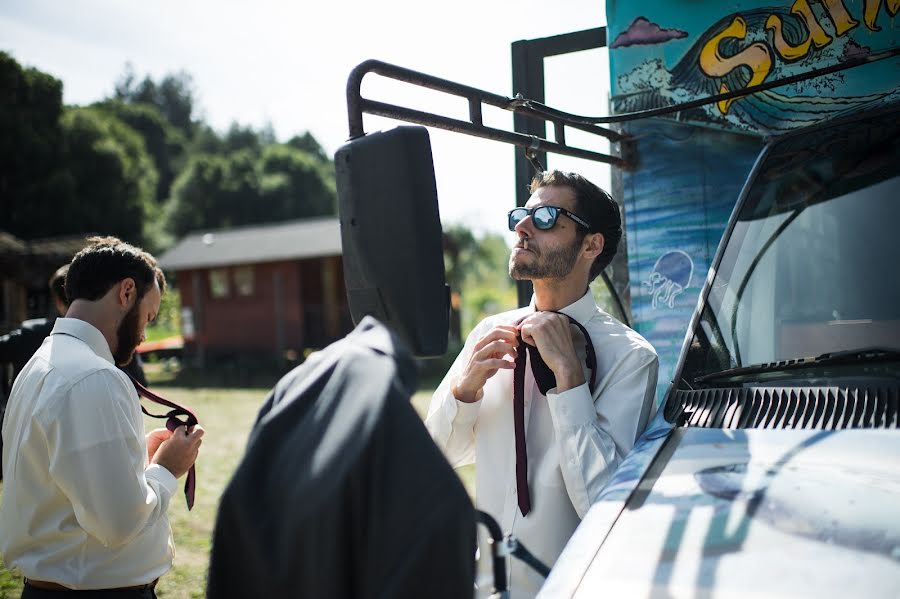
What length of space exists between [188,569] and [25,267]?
14.2 m

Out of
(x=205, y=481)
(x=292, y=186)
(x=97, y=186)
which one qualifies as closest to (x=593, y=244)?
(x=205, y=481)

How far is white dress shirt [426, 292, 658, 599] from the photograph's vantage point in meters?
2.34

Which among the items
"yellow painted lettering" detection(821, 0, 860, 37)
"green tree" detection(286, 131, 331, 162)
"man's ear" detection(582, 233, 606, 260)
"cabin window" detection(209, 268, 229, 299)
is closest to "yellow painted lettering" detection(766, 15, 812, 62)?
"yellow painted lettering" detection(821, 0, 860, 37)

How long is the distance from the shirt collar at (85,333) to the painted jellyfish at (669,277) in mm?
2624

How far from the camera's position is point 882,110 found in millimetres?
2477

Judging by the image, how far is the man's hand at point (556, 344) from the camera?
239cm

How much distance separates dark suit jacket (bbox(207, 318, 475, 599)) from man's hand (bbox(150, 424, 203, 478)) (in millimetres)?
1833

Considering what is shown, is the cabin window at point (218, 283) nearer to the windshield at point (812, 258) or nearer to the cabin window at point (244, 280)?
the cabin window at point (244, 280)

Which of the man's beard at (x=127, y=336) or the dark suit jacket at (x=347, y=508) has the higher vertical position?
the man's beard at (x=127, y=336)

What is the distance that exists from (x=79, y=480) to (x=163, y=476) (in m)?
0.37

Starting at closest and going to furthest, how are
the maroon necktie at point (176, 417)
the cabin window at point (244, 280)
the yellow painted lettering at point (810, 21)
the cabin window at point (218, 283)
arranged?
1. the maroon necktie at point (176, 417)
2. the yellow painted lettering at point (810, 21)
3. the cabin window at point (244, 280)
4. the cabin window at point (218, 283)

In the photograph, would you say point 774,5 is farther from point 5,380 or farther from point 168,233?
point 168,233

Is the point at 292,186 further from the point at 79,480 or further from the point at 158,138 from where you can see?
the point at 79,480

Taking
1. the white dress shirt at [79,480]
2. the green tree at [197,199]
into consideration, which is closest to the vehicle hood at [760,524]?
the white dress shirt at [79,480]
